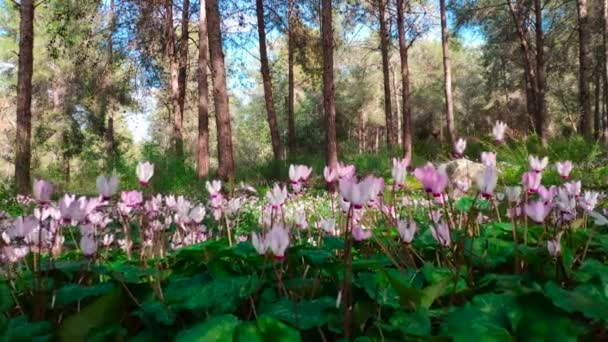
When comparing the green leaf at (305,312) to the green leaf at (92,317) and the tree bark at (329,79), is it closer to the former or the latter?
the green leaf at (92,317)

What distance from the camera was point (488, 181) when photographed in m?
1.46

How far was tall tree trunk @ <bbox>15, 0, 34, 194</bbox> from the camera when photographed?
11.8 metres

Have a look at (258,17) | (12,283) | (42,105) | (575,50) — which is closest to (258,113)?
(42,105)

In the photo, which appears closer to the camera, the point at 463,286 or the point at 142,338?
the point at 142,338

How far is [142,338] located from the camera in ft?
4.02

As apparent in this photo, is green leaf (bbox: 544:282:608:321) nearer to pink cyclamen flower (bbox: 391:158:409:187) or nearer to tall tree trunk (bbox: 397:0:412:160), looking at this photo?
pink cyclamen flower (bbox: 391:158:409:187)

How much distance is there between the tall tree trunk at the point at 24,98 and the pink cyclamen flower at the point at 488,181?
1230 centimetres

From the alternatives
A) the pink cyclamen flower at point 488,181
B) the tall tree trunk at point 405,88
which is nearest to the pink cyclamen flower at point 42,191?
the pink cyclamen flower at point 488,181

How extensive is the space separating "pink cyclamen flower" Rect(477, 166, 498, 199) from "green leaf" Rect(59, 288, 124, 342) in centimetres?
106

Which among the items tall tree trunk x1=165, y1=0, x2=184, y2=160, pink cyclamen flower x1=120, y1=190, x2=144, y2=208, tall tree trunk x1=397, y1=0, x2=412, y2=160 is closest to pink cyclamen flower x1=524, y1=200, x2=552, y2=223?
pink cyclamen flower x1=120, y1=190, x2=144, y2=208

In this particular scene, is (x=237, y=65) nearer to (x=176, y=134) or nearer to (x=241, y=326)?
(x=176, y=134)

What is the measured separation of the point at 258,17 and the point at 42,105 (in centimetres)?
1800

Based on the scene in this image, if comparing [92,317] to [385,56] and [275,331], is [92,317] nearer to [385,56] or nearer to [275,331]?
[275,331]

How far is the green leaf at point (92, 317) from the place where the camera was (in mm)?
1140
